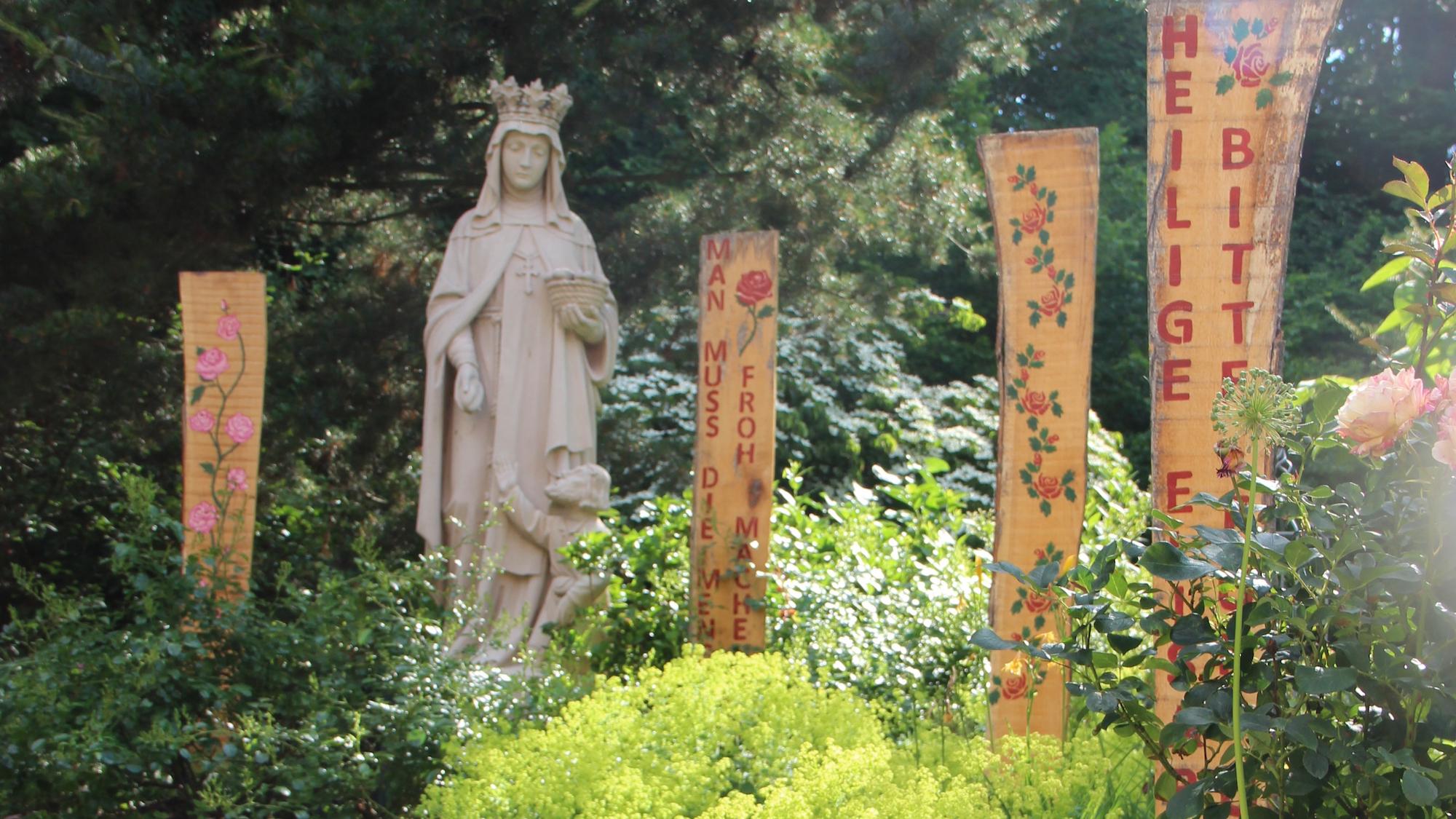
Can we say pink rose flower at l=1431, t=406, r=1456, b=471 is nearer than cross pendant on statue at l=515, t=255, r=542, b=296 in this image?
Yes

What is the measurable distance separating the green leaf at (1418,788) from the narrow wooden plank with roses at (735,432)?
3.37m

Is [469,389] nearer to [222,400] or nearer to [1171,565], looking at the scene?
[222,400]

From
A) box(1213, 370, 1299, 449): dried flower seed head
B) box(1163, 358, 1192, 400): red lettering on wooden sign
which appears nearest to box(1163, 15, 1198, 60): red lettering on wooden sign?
box(1163, 358, 1192, 400): red lettering on wooden sign

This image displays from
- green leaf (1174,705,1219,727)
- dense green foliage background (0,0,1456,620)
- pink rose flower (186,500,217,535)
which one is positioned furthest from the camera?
dense green foliage background (0,0,1456,620)

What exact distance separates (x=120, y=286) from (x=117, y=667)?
3.82 metres

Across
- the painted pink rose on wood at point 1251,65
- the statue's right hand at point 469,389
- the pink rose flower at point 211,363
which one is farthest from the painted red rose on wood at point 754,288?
the painted pink rose on wood at point 1251,65

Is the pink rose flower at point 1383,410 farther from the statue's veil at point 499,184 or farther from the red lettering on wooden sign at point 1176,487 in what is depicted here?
the statue's veil at point 499,184

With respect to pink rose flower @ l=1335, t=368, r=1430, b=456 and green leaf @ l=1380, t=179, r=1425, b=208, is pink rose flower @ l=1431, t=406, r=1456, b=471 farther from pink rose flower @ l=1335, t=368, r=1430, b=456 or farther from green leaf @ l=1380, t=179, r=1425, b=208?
green leaf @ l=1380, t=179, r=1425, b=208

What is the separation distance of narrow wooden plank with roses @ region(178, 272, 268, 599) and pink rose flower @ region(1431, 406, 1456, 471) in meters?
4.14

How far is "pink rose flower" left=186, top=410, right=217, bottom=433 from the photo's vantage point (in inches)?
205

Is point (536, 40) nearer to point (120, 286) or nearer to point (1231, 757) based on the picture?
point (120, 286)

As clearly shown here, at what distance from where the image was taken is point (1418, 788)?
1788 mm

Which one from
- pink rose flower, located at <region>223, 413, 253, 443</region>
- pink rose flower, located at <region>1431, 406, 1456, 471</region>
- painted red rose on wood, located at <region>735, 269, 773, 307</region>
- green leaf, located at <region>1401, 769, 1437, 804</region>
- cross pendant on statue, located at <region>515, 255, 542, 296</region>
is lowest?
green leaf, located at <region>1401, 769, 1437, 804</region>

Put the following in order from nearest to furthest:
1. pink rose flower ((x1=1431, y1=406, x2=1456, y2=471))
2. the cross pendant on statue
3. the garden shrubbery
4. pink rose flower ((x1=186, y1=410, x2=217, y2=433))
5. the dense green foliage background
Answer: pink rose flower ((x1=1431, y1=406, x2=1456, y2=471)) < the garden shrubbery < pink rose flower ((x1=186, y1=410, x2=217, y2=433)) < the cross pendant on statue < the dense green foliage background
